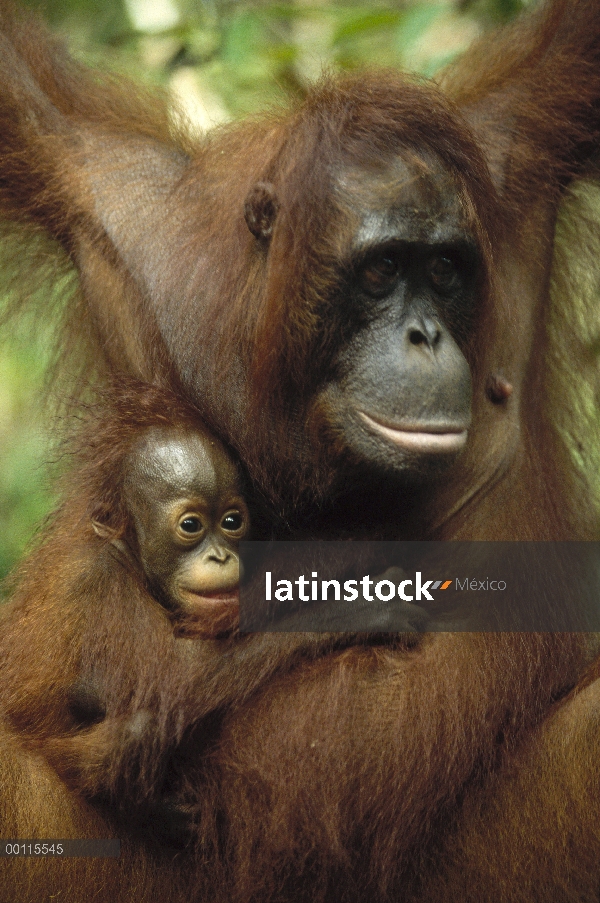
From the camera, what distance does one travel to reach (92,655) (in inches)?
92.4

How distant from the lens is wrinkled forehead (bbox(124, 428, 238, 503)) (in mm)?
2406

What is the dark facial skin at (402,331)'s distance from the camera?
2.23 meters

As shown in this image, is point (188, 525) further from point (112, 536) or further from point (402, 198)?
point (402, 198)

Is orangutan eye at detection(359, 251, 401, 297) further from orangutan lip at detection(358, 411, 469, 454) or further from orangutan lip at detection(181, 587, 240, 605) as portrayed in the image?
orangutan lip at detection(181, 587, 240, 605)

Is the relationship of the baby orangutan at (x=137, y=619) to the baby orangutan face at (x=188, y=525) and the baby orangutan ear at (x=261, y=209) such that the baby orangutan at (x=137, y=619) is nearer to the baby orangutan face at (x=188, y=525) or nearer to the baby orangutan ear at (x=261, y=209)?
the baby orangutan face at (x=188, y=525)

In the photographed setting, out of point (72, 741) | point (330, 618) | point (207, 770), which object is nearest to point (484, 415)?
point (330, 618)

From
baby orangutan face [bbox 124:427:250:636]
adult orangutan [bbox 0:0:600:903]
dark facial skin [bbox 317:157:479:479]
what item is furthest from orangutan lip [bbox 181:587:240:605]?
dark facial skin [bbox 317:157:479:479]

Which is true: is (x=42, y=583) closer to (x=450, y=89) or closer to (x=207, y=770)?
(x=207, y=770)

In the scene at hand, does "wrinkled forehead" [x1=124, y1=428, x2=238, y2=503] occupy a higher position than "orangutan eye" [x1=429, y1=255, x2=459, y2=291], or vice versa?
"orangutan eye" [x1=429, y1=255, x2=459, y2=291]

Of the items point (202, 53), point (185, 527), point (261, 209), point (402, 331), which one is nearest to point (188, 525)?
point (185, 527)

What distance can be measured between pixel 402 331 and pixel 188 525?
0.67m
